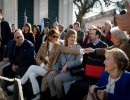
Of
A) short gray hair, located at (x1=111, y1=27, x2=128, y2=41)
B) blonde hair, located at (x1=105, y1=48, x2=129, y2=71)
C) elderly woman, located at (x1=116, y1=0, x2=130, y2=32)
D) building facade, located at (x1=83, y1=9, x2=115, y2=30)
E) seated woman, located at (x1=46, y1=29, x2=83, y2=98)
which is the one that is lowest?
seated woman, located at (x1=46, y1=29, x2=83, y2=98)

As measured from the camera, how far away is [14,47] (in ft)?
26.3

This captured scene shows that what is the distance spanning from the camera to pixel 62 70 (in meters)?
6.65

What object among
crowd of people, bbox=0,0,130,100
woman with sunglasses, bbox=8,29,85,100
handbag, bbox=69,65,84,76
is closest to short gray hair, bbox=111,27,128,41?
crowd of people, bbox=0,0,130,100

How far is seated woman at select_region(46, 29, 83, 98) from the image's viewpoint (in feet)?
21.4

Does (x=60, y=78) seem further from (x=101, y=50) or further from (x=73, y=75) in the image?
(x=101, y=50)

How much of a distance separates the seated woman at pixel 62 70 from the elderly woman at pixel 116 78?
2295 mm

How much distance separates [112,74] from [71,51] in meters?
2.59

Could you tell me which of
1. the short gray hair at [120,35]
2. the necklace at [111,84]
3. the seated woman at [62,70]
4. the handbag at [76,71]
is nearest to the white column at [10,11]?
the seated woman at [62,70]

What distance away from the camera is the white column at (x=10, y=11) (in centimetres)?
1819

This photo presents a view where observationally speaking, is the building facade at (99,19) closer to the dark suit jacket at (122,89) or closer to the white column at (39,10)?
the white column at (39,10)

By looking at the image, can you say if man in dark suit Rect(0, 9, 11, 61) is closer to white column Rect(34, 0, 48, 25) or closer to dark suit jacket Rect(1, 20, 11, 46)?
dark suit jacket Rect(1, 20, 11, 46)

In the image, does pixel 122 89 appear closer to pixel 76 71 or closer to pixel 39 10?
pixel 76 71

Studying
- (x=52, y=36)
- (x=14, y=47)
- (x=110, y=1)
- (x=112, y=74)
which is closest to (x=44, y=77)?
(x=52, y=36)

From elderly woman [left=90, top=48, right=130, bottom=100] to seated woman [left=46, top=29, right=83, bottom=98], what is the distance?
229 cm
